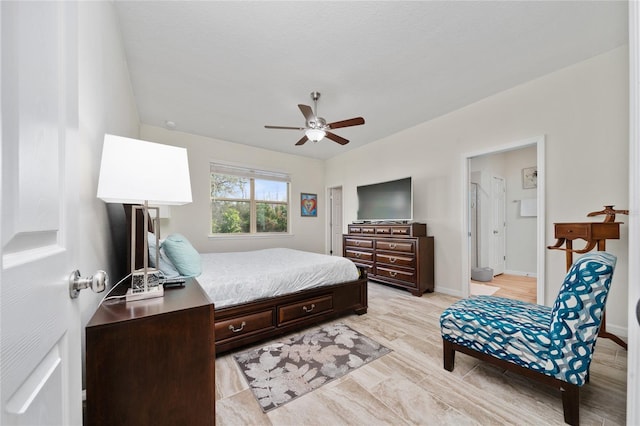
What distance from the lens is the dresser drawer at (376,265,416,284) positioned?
364 centimetres

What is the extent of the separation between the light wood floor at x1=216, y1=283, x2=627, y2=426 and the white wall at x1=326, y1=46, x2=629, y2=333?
125cm

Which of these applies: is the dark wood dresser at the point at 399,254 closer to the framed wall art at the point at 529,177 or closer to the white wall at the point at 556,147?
the white wall at the point at 556,147

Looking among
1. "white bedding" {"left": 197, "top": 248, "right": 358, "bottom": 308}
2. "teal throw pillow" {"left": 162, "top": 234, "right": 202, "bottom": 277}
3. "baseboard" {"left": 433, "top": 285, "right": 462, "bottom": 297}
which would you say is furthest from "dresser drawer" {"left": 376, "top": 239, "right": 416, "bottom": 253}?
"teal throw pillow" {"left": 162, "top": 234, "right": 202, "bottom": 277}

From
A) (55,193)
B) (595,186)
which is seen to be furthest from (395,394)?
(595,186)

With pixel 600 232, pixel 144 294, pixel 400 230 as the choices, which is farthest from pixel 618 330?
pixel 144 294

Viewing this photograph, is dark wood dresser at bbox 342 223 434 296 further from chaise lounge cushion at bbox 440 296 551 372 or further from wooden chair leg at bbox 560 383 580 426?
wooden chair leg at bbox 560 383 580 426

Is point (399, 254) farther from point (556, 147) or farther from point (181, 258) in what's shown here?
point (181, 258)

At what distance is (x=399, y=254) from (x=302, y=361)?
94.7 inches

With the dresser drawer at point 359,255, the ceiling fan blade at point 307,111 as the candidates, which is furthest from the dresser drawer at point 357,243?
the ceiling fan blade at point 307,111

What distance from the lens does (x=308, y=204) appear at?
5.86 meters

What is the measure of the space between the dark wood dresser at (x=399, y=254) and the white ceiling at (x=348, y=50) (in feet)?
6.00

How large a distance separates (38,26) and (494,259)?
617cm

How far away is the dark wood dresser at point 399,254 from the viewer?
362cm

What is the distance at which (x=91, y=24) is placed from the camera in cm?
133
